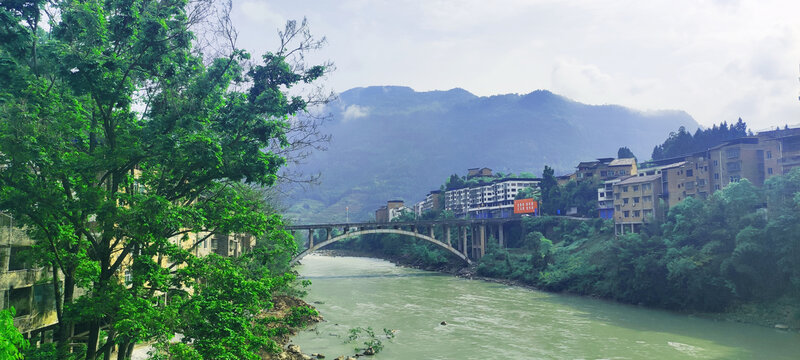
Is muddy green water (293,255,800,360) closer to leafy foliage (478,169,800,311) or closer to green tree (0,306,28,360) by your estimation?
leafy foliage (478,169,800,311)

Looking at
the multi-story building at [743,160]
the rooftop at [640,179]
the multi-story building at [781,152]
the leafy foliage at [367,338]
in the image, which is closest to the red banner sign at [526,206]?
the rooftop at [640,179]

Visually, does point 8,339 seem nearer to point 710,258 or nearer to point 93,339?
point 93,339

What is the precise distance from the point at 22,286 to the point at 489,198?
273 feet

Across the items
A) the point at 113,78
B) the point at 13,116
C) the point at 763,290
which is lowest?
the point at 763,290

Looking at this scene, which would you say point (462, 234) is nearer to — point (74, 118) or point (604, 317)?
point (604, 317)

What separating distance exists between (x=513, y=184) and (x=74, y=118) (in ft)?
272

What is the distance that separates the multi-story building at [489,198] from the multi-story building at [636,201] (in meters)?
29.9

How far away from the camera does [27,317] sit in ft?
39.9

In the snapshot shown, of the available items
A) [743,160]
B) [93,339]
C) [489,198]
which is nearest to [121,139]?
[93,339]

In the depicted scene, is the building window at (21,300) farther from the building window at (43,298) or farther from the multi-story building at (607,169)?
the multi-story building at (607,169)

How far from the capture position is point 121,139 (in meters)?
8.95

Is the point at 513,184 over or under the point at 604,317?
over

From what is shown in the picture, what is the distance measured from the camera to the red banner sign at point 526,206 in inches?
2859

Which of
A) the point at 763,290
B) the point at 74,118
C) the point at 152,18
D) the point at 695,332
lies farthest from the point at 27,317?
the point at 763,290
